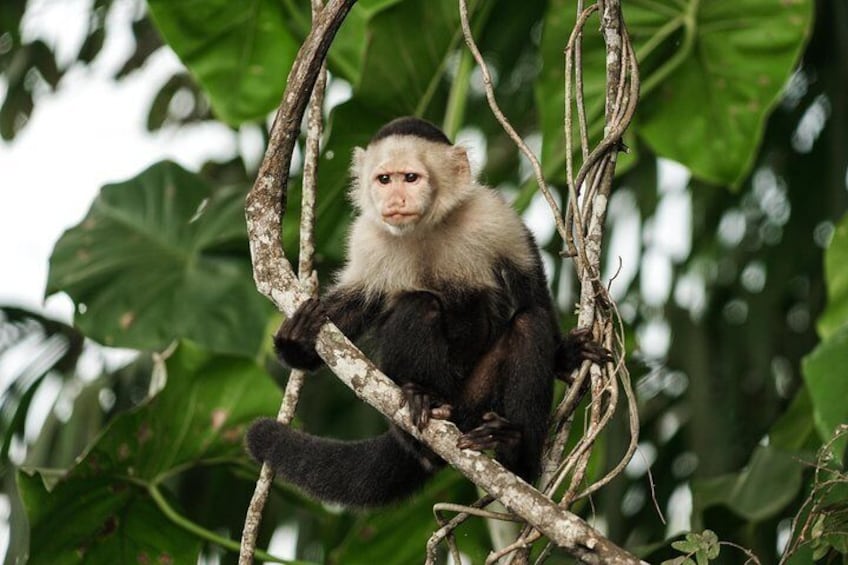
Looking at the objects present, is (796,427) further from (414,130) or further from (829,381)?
(414,130)


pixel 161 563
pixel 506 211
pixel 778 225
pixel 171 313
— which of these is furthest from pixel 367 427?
pixel 506 211

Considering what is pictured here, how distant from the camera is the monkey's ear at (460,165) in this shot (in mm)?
3551

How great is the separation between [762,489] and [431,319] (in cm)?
146

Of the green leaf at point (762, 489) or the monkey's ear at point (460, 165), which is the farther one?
the green leaf at point (762, 489)

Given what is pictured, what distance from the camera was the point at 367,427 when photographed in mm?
5535

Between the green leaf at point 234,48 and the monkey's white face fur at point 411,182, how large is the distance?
4.21 ft

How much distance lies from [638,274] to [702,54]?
1.23 metres

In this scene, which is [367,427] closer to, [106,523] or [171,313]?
[171,313]

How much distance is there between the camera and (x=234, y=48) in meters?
4.78

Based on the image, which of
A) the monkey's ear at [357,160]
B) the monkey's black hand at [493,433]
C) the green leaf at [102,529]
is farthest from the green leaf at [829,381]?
the green leaf at [102,529]

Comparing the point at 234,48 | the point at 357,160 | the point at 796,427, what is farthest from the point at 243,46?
the point at 796,427

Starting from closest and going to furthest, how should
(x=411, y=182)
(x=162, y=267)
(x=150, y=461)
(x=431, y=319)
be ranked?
(x=431, y=319) → (x=411, y=182) → (x=150, y=461) → (x=162, y=267)

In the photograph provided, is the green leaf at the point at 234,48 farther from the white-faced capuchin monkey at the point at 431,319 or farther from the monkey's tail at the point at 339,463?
the monkey's tail at the point at 339,463

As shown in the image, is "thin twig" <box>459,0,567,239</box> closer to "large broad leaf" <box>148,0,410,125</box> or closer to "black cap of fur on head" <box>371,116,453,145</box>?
"black cap of fur on head" <box>371,116,453,145</box>
